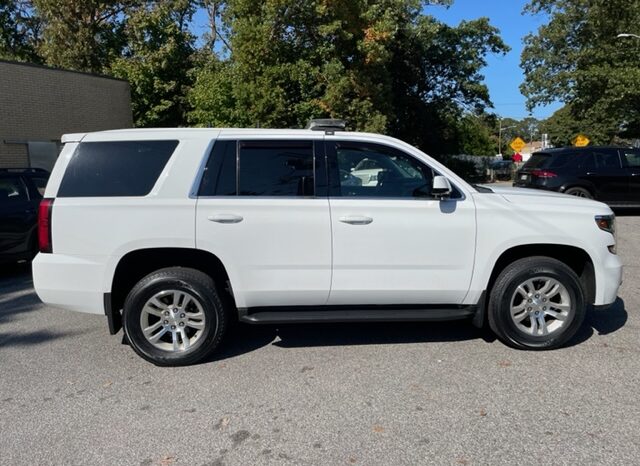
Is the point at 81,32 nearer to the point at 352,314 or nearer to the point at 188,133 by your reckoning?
the point at 188,133

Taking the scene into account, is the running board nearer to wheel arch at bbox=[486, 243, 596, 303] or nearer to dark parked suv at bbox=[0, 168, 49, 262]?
wheel arch at bbox=[486, 243, 596, 303]

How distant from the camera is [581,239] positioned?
446 centimetres

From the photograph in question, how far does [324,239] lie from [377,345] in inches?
45.4

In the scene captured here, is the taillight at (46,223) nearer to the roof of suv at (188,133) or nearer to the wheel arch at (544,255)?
the roof of suv at (188,133)

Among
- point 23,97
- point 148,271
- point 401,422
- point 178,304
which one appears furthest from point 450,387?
point 23,97

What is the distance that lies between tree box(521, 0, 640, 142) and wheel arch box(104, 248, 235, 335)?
2582 cm

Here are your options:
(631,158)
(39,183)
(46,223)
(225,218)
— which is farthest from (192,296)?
(631,158)

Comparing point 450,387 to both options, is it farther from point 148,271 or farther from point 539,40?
point 539,40

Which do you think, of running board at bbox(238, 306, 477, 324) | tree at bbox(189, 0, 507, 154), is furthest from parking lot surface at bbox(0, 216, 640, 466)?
tree at bbox(189, 0, 507, 154)

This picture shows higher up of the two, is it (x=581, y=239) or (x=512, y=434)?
(x=581, y=239)

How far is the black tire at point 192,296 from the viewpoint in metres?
4.30

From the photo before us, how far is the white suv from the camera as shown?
4266mm

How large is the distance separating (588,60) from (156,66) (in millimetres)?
21085

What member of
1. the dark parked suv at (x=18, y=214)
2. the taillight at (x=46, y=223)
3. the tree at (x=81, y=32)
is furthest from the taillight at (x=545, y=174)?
the tree at (x=81, y=32)
